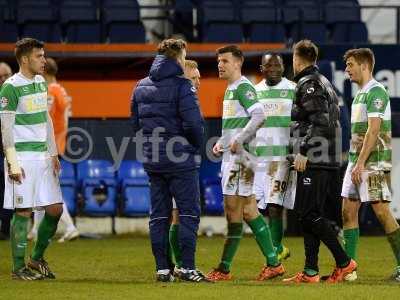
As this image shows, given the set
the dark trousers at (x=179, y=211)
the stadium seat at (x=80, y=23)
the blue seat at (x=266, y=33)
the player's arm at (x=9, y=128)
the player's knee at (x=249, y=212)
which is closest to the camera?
the dark trousers at (x=179, y=211)

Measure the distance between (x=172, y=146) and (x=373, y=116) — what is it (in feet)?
5.95

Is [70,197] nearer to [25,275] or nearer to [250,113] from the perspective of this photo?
[25,275]

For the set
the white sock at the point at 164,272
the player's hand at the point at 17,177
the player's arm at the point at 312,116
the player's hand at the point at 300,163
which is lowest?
the white sock at the point at 164,272

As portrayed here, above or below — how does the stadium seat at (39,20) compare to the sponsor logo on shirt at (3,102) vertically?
above

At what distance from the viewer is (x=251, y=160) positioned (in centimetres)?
1046

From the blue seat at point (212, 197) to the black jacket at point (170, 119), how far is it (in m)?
6.42

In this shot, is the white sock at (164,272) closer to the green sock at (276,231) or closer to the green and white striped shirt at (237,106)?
the green and white striped shirt at (237,106)

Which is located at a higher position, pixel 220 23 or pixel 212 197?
pixel 220 23

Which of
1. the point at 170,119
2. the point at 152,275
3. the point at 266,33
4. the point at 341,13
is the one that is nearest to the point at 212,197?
the point at 266,33

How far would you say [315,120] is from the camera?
9.99 m

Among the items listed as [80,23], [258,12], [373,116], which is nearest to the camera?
[373,116]

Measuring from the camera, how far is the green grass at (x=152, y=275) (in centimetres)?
901

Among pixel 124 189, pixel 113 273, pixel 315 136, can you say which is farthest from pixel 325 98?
pixel 124 189

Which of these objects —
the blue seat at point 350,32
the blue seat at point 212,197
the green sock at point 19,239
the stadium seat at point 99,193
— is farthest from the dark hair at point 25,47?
the blue seat at point 350,32
